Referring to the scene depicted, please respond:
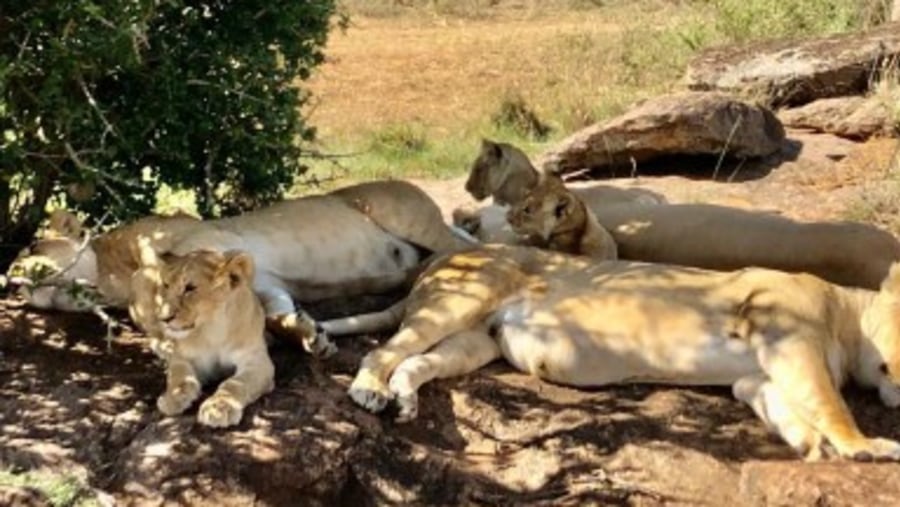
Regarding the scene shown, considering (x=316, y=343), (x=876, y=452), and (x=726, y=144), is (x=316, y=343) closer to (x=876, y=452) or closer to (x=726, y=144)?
(x=876, y=452)

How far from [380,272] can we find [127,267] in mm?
1175

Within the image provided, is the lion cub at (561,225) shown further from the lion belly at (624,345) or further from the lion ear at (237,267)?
the lion ear at (237,267)

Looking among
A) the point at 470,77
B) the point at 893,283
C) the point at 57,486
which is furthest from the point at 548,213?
the point at 470,77

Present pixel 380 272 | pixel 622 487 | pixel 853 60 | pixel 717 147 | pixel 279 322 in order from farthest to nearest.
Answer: pixel 853 60 → pixel 717 147 → pixel 380 272 → pixel 279 322 → pixel 622 487

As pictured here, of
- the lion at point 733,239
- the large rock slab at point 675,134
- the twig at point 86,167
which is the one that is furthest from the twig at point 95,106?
the large rock slab at point 675,134

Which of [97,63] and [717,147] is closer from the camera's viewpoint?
[97,63]

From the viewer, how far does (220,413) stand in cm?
509

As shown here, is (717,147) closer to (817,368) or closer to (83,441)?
(817,368)

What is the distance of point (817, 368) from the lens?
5262mm

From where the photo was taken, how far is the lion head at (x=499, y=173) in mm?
8227

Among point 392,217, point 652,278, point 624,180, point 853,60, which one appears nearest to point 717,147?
point 624,180

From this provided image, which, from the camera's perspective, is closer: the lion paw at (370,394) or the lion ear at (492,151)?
the lion paw at (370,394)

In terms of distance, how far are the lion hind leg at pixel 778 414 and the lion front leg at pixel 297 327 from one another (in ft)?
5.15

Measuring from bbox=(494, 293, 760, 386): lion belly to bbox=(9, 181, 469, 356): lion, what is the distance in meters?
0.77
